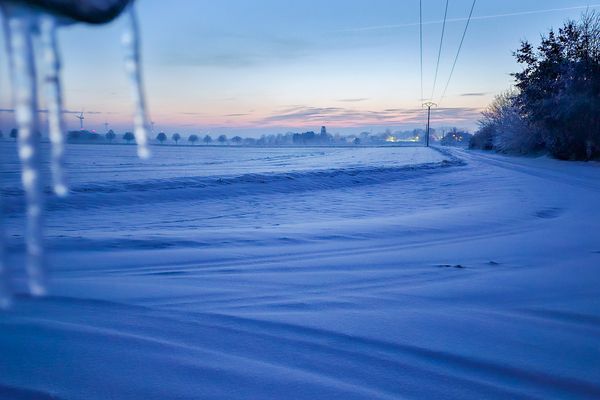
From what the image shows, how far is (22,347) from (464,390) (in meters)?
2.36

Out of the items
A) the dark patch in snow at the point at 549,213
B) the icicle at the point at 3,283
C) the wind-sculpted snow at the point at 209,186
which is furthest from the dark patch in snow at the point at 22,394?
the dark patch in snow at the point at 549,213

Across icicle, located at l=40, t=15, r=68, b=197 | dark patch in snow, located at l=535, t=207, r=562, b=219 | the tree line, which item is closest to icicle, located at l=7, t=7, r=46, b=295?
icicle, located at l=40, t=15, r=68, b=197

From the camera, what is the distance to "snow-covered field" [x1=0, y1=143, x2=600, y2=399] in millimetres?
2416

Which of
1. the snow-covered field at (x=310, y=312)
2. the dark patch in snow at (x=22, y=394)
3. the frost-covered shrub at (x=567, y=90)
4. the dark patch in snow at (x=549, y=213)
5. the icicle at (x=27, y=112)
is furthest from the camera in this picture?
the frost-covered shrub at (x=567, y=90)

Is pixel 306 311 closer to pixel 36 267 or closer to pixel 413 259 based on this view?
pixel 413 259

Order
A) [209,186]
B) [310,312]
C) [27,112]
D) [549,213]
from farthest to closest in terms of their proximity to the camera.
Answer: [209,186]
[549,213]
[310,312]
[27,112]

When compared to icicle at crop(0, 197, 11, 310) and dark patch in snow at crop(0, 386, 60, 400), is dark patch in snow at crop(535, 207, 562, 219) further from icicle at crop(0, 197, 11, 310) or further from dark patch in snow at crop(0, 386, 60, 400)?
icicle at crop(0, 197, 11, 310)

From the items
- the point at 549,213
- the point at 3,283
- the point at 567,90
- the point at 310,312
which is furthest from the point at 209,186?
the point at 567,90

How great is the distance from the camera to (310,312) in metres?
3.53

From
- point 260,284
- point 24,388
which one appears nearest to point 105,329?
point 24,388

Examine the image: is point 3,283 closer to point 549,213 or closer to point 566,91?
point 549,213

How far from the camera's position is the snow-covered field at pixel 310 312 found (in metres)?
2.42

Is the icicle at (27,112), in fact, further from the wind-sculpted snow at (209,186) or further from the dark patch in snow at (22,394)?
the wind-sculpted snow at (209,186)

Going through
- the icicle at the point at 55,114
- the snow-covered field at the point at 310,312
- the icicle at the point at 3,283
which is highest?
the icicle at the point at 55,114
